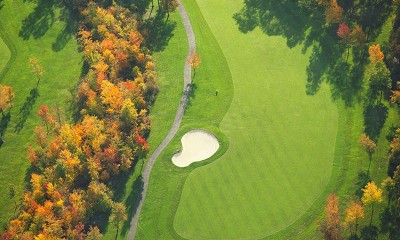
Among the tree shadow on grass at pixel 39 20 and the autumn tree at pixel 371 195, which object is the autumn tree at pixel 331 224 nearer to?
the autumn tree at pixel 371 195

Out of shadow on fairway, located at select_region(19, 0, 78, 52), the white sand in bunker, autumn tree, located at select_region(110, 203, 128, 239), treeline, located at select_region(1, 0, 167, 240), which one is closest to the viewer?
autumn tree, located at select_region(110, 203, 128, 239)

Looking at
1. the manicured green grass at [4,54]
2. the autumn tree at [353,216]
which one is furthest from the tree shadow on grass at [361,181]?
the manicured green grass at [4,54]

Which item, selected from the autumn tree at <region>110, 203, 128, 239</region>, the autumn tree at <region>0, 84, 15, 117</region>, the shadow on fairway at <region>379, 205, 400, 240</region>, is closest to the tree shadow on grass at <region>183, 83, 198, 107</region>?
the autumn tree at <region>110, 203, 128, 239</region>

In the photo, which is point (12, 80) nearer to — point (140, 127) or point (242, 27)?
point (140, 127)

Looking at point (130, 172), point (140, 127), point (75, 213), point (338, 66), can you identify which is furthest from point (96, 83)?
point (338, 66)

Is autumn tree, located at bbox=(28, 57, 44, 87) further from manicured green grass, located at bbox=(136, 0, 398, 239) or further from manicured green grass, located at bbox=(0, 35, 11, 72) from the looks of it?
manicured green grass, located at bbox=(136, 0, 398, 239)
